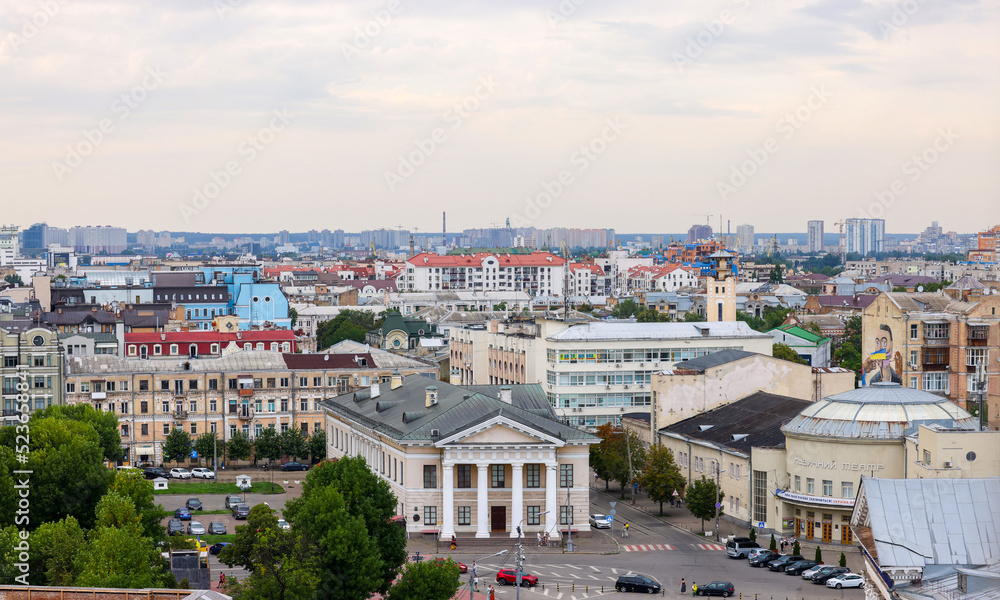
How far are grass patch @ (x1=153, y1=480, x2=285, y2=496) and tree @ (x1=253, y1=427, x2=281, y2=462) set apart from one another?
18.5ft

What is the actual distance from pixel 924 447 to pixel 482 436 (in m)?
24.4

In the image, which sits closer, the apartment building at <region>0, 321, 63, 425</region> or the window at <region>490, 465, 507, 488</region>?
the window at <region>490, 465, 507, 488</region>

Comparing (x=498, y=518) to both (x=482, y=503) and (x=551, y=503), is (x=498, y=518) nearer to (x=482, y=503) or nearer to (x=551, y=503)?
(x=482, y=503)

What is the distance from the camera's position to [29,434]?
242 ft

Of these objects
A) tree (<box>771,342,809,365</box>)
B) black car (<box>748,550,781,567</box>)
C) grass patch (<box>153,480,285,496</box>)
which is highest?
tree (<box>771,342,809,365</box>)

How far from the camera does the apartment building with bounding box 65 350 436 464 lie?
106 metres

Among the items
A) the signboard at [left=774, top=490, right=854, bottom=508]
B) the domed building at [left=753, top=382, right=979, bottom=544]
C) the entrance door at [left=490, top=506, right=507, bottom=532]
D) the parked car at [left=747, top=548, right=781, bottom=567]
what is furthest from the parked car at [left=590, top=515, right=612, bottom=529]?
the parked car at [left=747, top=548, right=781, bottom=567]

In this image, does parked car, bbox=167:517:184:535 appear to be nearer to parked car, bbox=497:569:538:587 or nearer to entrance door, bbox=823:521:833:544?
parked car, bbox=497:569:538:587

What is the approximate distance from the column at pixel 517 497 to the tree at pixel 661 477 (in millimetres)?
11249

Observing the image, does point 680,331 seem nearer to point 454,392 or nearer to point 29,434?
point 454,392

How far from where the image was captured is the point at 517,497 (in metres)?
77.5

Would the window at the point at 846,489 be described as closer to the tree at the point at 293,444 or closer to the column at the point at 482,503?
the column at the point at 482,503

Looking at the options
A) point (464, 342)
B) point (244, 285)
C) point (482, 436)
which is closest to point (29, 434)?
point (482, 436)

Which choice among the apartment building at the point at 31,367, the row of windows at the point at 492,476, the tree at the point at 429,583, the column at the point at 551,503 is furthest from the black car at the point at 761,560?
the apartment building at the point at 31,367
